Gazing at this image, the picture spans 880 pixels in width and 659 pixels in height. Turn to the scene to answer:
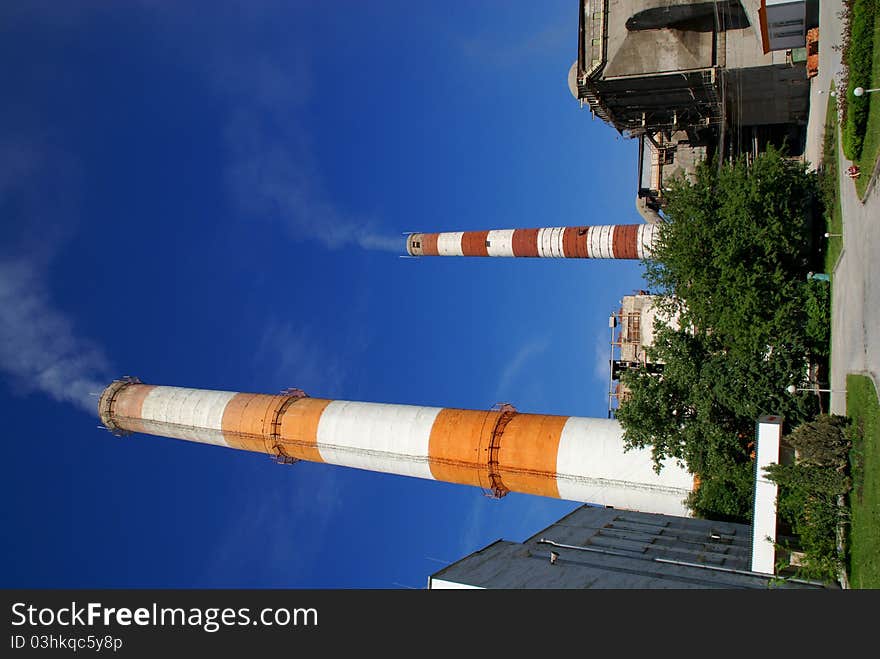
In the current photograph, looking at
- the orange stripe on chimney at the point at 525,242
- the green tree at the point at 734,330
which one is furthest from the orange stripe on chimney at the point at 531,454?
the orange stripe on chimney at the point at 525,242

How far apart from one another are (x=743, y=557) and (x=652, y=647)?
13443mm

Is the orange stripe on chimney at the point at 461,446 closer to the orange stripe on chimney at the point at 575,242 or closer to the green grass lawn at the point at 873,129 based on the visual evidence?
the orange stripe on chimney at the point at 575,242

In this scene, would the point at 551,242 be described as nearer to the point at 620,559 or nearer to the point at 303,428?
the point at 303,428

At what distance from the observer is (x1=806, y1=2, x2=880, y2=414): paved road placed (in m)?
15.4

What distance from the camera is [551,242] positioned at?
113 feet

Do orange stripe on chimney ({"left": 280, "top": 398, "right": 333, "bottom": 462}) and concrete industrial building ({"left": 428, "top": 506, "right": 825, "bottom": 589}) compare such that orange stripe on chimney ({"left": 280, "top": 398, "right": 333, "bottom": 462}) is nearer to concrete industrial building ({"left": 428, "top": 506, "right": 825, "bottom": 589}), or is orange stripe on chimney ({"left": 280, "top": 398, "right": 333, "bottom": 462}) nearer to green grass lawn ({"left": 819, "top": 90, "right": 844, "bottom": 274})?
concrete industrial building ({"left": 428, "top": 506, "right": 825, "bottom": 589})

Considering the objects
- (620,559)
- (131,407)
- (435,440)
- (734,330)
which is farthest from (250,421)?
(734,330)

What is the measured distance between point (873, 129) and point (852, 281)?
4179 mm

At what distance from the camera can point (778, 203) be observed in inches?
835

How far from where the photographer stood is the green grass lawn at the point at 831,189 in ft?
65.5

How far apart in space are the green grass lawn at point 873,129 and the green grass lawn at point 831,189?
289 cm

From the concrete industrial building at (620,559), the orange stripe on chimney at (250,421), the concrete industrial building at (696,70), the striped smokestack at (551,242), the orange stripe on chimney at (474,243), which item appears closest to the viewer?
the concrete industrial building at (620,559)

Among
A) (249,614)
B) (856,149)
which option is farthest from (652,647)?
(856,149)

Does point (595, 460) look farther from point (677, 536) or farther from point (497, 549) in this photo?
point (677, 536)
